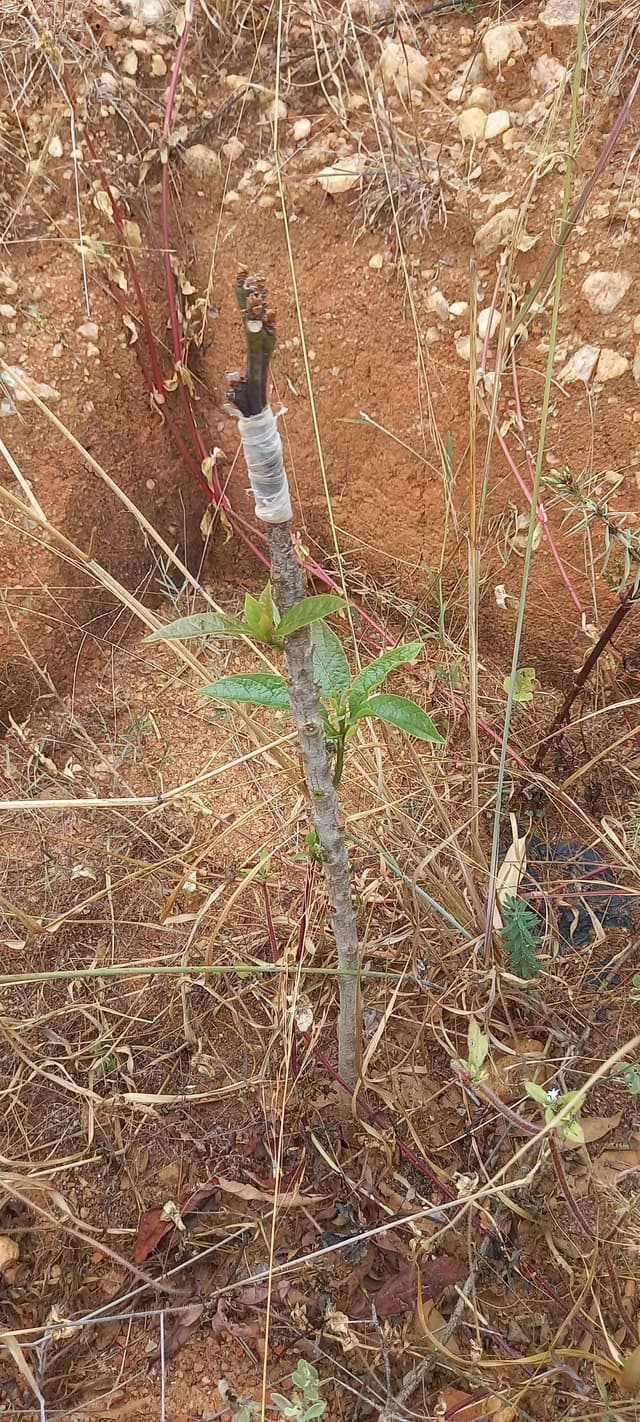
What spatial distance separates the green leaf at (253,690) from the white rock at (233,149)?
1.40 m

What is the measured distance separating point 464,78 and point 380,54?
175mm

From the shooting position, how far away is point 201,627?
0.56 meters

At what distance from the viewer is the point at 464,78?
56.7 inches

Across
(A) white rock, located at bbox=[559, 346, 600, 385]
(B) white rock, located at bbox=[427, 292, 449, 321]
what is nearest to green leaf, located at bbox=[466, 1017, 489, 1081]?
(A) white rock, located at bbox=[559, 346, 600, 385]

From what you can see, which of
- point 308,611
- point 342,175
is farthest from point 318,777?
point 342,175

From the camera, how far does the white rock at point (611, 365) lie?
1.36 m

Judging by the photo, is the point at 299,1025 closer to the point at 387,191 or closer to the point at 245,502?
the point at 245,502

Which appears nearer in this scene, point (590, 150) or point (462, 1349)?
point (462, 1349)

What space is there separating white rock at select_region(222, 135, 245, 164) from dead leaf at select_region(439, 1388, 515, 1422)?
79.7 inches

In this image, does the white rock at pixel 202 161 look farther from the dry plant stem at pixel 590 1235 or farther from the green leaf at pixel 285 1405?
the green leaf at pixel 285 1405

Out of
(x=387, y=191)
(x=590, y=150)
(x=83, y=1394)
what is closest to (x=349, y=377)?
(x=387, y=191)

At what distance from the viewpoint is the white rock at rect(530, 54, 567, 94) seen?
1370 mm

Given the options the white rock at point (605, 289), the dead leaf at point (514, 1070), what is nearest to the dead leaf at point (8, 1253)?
the dead leaf at point (514, 1070)

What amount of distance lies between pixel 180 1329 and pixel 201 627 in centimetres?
93
